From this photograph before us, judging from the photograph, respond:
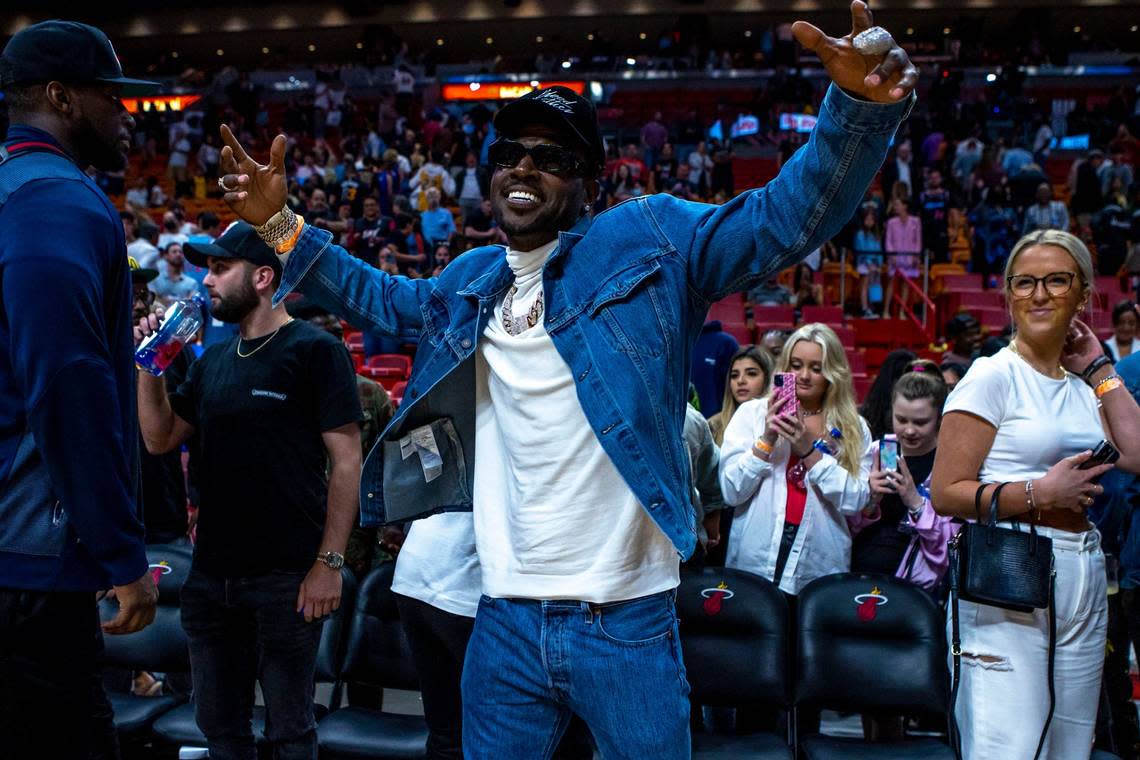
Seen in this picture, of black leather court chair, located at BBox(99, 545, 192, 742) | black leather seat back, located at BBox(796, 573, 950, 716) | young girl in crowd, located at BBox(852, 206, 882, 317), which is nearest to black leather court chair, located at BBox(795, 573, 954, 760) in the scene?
black leather seat back, located at BBox(796, 573, 950, 716)

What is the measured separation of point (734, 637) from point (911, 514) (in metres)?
0.85

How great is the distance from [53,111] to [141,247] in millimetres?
9195

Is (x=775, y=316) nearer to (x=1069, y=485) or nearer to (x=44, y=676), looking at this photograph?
(x=1069, y=485)

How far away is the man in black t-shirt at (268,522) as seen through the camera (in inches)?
135

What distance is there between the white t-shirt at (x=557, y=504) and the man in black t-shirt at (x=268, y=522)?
57.3 inches

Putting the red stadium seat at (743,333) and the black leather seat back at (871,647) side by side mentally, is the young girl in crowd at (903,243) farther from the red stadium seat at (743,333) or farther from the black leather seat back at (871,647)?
the black leather seat back at (871,647)

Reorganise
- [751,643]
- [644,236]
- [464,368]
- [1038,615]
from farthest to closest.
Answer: [751,643] < [1038,615] < [464,368] < [644,236]

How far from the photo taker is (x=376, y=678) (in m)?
4.32

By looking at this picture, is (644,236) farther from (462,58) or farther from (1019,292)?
(462,58)

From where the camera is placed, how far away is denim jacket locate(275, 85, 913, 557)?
1.80 m

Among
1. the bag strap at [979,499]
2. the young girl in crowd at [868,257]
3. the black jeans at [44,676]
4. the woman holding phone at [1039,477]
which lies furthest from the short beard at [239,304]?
the young girl in crowd at [868,257]

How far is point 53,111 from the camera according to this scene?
2.31m

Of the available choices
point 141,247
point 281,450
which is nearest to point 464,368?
point 281,450

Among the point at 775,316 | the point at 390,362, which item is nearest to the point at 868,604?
the point at 390,362
